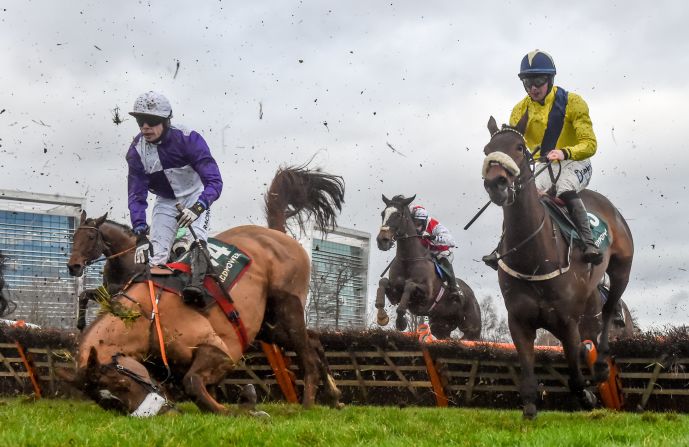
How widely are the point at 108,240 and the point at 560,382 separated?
626 centimetres

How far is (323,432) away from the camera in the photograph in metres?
5.81

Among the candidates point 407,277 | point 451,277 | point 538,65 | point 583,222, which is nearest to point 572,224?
point 583,222

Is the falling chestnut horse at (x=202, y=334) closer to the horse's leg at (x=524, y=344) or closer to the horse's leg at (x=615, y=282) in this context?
the horse's leg at (x=524, y=344)

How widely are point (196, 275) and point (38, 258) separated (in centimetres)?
4909

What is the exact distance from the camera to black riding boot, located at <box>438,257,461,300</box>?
16.8m

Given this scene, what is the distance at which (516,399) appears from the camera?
10.9 m

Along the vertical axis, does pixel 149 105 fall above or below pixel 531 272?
above

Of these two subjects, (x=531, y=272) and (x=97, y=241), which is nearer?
(x=531, y=272)

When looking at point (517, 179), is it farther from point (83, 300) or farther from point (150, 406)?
point (83, 300)

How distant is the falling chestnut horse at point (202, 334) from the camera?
22.4 ft

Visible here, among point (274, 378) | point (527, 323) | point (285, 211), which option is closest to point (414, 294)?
point (274, 378)

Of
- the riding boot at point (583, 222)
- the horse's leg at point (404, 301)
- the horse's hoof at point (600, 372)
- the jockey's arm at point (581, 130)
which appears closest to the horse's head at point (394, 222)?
the horse's leg at point (404, 301)

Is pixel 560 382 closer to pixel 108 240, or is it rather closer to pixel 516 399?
pixel 516 399

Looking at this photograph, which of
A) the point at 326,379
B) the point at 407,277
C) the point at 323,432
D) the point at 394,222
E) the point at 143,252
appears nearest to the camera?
the point at 323,432
